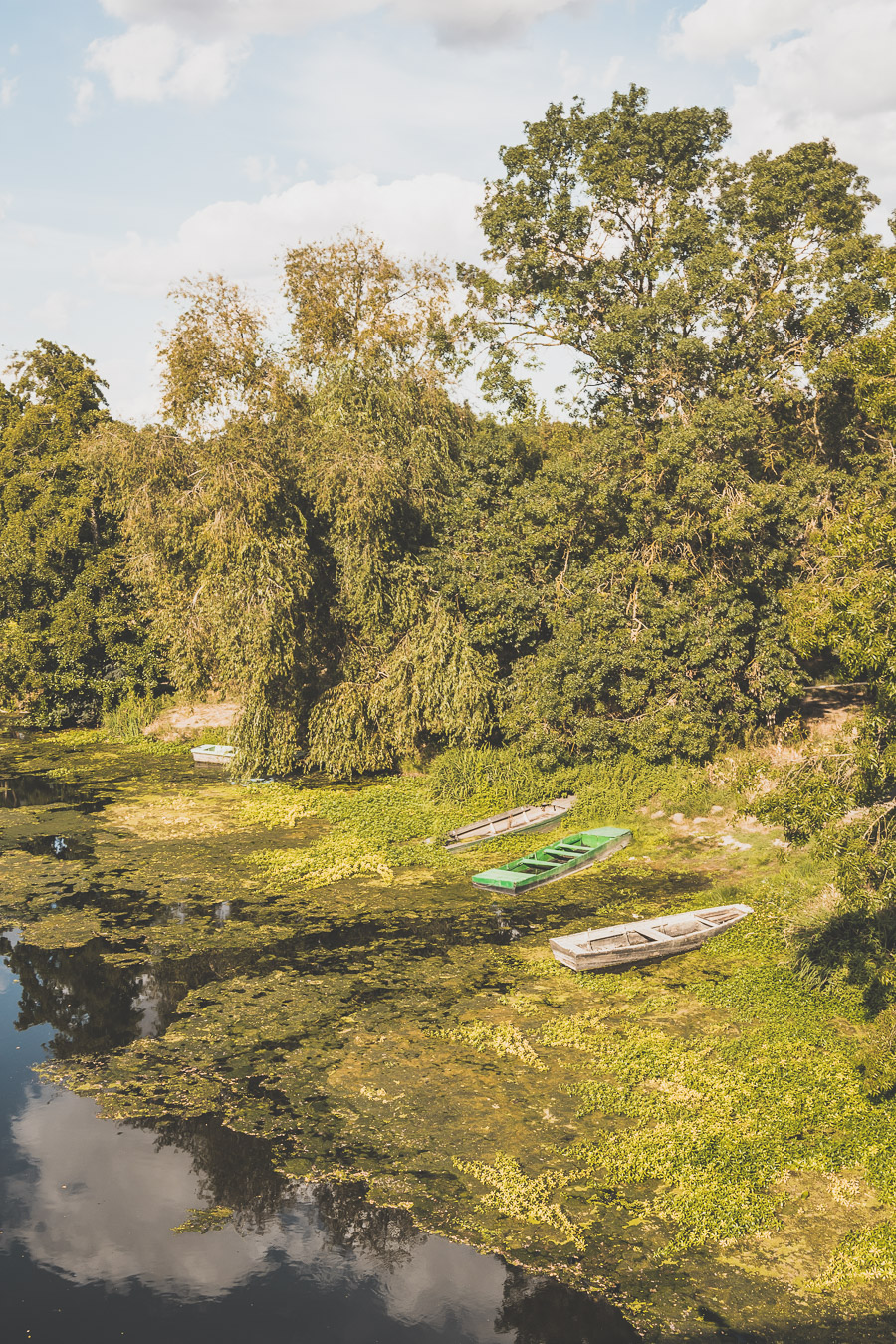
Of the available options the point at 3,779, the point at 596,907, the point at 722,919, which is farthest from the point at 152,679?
the point at 722,919

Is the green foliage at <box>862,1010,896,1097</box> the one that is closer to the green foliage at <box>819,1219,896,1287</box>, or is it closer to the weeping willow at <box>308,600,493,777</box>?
the green foliage at <box>819,1219,896,1287</box>

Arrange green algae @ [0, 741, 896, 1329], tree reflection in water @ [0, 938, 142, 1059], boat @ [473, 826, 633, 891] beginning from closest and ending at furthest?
green algae @ [0, 741, 896, 1329]
tree reflection in water @ [0, 938, 142, 1059]
boat @ [473, 826, 633, 891]

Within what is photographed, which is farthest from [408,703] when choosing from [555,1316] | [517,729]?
[555,1316]

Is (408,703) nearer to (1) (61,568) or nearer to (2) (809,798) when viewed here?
(2) (809,798)

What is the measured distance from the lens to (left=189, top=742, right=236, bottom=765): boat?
30862 mm

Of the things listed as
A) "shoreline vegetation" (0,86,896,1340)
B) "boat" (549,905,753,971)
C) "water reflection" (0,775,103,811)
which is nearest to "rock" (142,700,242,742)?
"shoreline vegetation" (0,86,896,1340)

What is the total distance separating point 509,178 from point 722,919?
21.8 metres

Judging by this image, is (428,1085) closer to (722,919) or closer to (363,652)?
(722,919)

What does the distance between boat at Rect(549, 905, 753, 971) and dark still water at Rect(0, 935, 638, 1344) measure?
5786 millimetres

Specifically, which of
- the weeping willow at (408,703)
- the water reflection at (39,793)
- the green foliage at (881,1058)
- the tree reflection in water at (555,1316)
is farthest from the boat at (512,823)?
the tree reflection in water at (555,1316)

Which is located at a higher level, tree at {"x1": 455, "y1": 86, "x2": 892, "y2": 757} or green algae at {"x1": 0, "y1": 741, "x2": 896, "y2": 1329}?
tree at {"x1": 455, "y1": 86, "x2": 892, "y2": 757}

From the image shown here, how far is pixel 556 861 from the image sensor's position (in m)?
20.1

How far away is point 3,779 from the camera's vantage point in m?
29.8

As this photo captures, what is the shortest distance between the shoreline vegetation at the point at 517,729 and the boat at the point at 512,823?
0.55 meters
